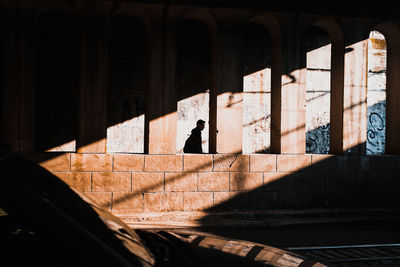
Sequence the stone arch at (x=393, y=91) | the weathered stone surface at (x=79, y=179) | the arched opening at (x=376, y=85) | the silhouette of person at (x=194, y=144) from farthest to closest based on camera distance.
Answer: the arched opening at (x=376, y=85)
the stone arch at (x=393, y=91)
the silhouette of person at (x=194, y=144)
the weathered stone surface at (x=79, y=179)

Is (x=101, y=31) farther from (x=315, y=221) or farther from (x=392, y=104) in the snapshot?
(x=392, y=104)

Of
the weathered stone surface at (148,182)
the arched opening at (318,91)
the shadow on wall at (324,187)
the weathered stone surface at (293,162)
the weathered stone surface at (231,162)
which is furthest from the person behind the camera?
the arched opening at (318,91)

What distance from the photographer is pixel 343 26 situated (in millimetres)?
8812

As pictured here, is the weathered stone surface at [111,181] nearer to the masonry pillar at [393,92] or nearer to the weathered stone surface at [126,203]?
the weathered stone surface at [126,203]

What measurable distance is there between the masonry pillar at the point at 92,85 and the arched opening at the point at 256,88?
22.2 feet

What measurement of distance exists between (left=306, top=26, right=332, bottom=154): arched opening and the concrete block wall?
17.1ft

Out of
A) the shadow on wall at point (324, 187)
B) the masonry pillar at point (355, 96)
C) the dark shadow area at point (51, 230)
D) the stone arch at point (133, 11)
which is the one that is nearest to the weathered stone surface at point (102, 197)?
the shadow on wall at point (324, 187)

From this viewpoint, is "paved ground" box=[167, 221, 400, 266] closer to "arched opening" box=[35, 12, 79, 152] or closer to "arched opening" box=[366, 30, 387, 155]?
"arched opening" box=[35, 12, 79, 152]

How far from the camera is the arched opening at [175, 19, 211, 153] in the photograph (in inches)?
516

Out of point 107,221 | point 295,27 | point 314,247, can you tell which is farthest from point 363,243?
point 107,221

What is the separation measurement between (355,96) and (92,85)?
591 centimetres

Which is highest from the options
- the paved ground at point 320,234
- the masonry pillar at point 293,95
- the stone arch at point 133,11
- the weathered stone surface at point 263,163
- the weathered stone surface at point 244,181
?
the stone arch at point 133,11

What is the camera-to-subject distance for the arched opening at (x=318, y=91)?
1396cm

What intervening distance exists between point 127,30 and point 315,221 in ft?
28.1
